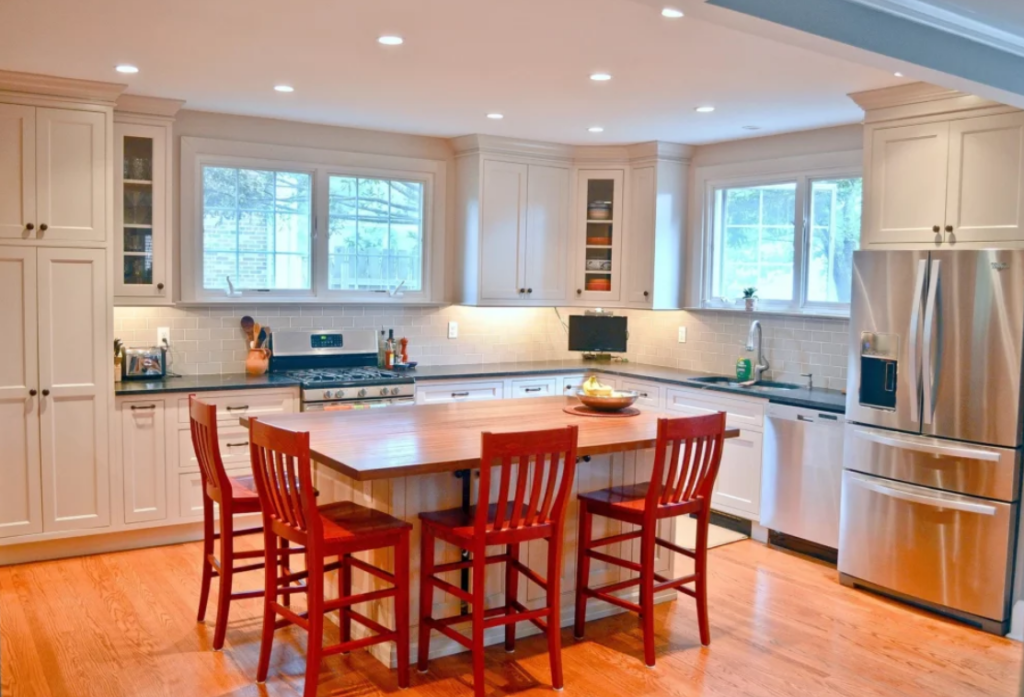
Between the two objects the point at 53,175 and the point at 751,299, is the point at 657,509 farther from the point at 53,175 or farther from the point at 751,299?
the point at 53,175

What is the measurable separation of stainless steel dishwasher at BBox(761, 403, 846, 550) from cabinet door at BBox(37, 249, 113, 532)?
3.72 metres

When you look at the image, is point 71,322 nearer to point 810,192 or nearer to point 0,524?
point 0,524

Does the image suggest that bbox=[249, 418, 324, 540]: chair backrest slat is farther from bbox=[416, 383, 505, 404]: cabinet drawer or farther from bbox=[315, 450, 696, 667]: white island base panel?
bbox=[416, 383, 505, 404]: cabinet drawer

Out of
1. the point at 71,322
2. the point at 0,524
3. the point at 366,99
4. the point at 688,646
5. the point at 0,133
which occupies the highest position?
the point at 366,99

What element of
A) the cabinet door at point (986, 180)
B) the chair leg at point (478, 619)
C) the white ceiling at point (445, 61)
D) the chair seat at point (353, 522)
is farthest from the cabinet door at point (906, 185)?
the chair seat at point (353, 522)

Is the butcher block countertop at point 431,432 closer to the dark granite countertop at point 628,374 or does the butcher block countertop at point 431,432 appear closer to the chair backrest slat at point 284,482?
the chair backrest slat at point 284,482

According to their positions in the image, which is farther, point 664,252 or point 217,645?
point 664,252

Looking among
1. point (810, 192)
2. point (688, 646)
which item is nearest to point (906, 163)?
point (810, 192)

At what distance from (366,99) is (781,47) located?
228cm

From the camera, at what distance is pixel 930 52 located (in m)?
3.12

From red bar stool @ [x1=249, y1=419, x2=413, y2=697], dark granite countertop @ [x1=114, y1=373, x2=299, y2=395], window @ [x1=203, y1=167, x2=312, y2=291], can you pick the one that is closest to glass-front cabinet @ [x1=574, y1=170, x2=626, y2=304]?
window @ [x1=203, y1=167, x2=312, y2=291]

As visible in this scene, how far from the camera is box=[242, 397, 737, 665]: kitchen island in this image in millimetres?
3229

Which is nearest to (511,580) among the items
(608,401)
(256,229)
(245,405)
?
(608,401)

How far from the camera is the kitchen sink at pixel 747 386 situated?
5.36 meters
